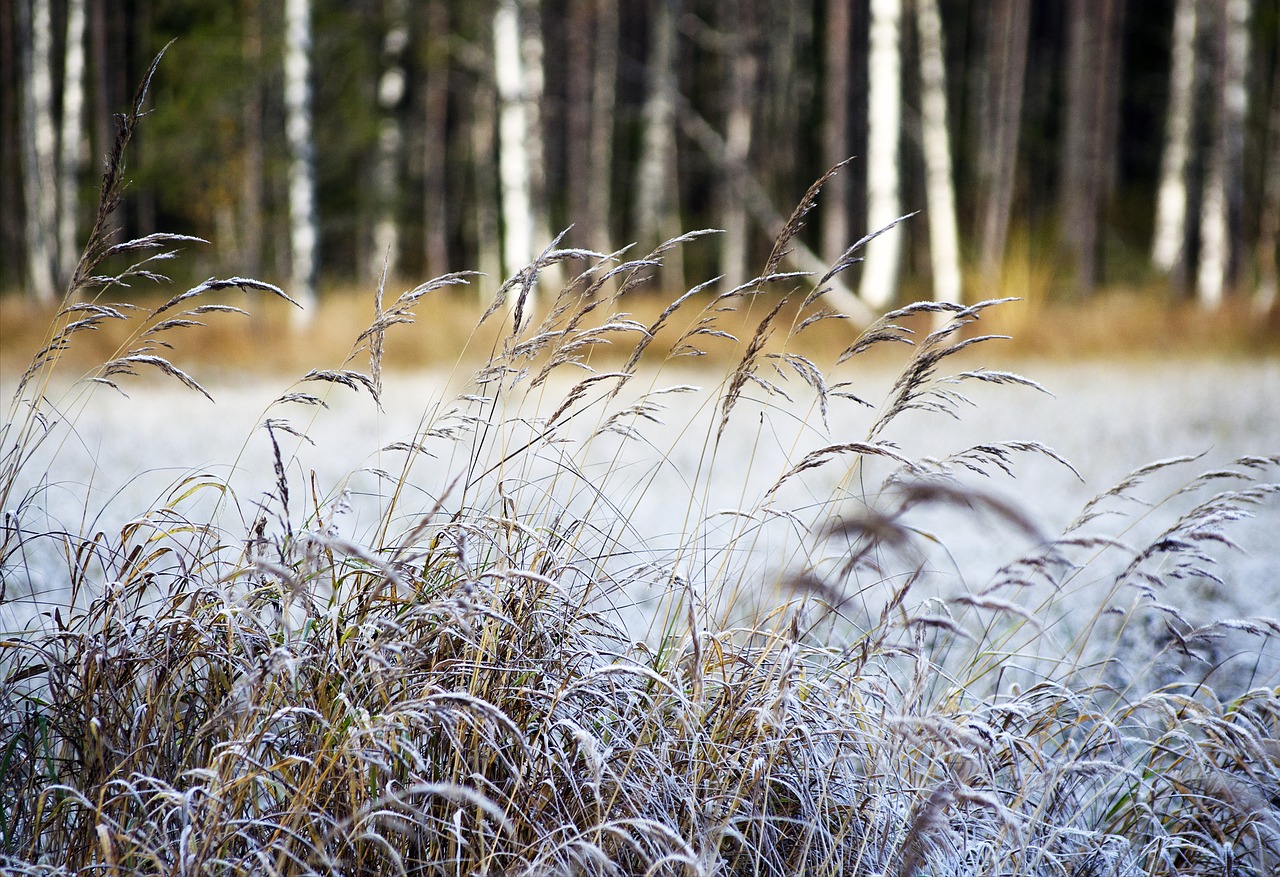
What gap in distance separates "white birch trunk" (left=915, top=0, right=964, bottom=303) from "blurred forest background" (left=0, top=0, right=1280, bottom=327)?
5 centimetres

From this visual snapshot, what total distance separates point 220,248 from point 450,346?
5.71 metres

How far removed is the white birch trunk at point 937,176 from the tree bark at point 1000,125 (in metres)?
0.36

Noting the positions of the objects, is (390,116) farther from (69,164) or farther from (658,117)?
(69,164)

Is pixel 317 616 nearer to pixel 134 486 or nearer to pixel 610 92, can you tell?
pixel 134 486

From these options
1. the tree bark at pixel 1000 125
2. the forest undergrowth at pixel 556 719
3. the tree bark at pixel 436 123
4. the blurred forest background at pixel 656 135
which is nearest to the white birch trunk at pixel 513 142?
the blurred forest background at pixel 656 135

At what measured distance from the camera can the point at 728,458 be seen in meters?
4.37

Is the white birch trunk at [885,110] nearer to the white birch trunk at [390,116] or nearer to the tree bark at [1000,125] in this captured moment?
the tree bark at [1000,125]

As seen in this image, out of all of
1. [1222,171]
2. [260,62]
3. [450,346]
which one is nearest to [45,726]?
[450,346]

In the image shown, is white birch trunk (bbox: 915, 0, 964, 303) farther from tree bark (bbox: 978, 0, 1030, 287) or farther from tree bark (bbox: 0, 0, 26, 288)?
tree bark (bbox: 0, 0, 26, 288)

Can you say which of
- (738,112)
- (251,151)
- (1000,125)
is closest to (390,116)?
(738,112)

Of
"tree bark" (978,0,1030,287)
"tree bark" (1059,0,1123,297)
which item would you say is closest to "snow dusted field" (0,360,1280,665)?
"tree bark" (978,0,1030,287)

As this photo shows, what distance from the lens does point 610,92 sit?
1742 centimetres

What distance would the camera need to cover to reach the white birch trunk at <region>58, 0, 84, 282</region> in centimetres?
855

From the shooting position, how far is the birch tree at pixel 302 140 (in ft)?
31.1
